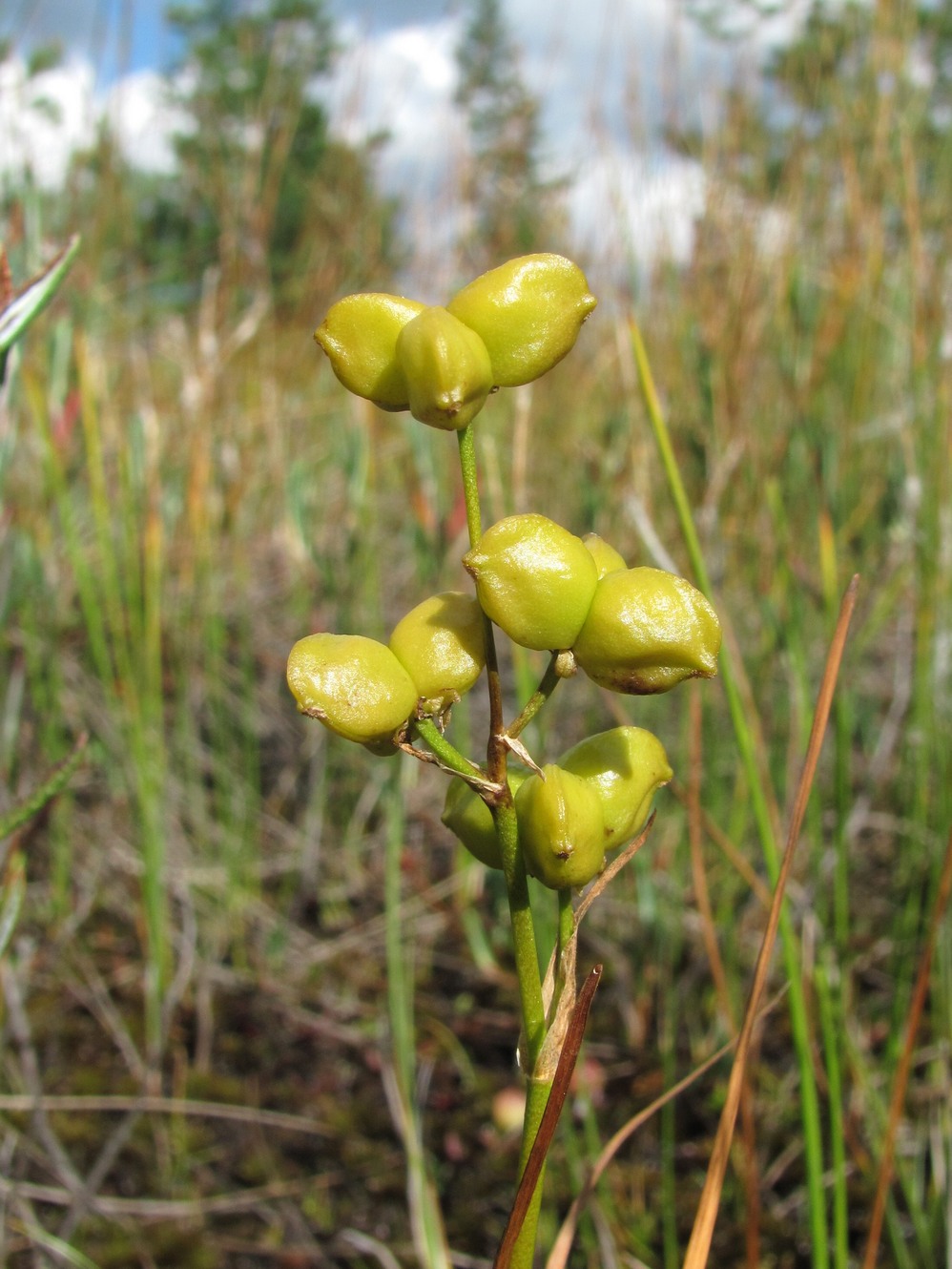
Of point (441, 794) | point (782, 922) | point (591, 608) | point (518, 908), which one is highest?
point (591, 608)

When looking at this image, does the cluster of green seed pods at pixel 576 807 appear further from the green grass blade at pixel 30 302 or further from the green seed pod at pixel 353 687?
the green grass blade at pixel 30 302

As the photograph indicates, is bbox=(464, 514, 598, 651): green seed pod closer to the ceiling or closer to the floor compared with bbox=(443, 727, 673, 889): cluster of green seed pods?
closer to the ceiling

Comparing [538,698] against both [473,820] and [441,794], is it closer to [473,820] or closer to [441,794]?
[473,820]

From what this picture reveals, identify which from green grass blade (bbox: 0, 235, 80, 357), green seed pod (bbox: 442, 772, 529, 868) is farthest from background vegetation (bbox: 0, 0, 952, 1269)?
green seed pod (bbox: 442, 772, 529, 868)

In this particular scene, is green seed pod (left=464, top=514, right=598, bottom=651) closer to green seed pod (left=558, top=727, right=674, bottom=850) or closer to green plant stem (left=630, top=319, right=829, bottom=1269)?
green seed pod (left=558, top=727, right=674, bottom=850)

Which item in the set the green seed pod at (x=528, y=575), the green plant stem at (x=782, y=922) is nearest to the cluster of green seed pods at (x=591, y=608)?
the green seed pod at (x=528, y=575)

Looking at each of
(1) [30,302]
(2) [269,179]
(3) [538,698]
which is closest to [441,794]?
(2) [269,179]
